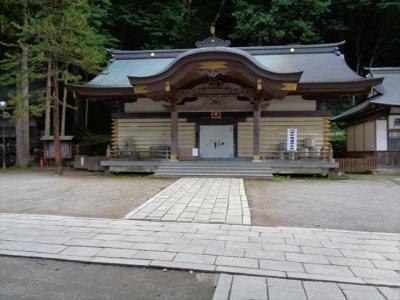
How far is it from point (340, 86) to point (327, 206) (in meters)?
8.45

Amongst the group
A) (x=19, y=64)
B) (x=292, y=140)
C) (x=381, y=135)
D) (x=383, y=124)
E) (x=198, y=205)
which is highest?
(x=19, y=64)

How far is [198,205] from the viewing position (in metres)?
7.05

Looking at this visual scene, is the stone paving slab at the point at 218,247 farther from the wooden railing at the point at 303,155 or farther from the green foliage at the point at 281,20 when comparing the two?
the green foliage at the point at 281,20

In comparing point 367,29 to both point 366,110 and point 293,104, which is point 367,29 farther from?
point 293,104

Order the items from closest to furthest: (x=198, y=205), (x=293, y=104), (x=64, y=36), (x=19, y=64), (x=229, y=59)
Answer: (x=198, y=205)
(x=229, y=59)
(x=64, y=36)
(x=293, y=104)
(x=19, y=64)

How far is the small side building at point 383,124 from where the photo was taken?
16.0 meters

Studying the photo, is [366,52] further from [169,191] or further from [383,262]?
[383,262]

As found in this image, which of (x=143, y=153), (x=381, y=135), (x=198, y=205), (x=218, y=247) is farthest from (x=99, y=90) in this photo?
(x=381, y=135)

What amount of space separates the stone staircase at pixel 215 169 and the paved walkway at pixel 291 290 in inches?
351

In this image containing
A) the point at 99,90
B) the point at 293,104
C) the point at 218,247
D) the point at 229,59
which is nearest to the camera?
the point at 218,247

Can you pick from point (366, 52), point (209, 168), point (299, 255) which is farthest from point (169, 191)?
point (366, 52)

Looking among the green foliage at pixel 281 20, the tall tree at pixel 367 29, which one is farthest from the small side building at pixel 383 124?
the tall tree at pixel 367 29

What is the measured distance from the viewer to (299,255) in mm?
4004

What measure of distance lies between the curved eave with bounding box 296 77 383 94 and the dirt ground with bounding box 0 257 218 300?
12.3m
